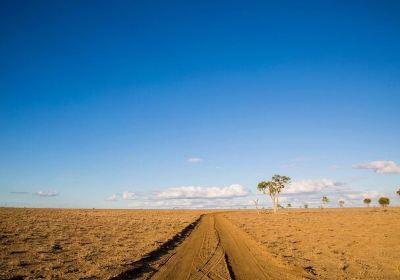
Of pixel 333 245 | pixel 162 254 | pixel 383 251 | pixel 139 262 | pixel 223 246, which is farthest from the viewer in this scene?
pixel 333 245

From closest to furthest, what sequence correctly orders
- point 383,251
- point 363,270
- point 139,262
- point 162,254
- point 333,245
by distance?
1. point 363,270
2. point 139,262
3. point 162,254
4. point 383,251
5. point 333,245

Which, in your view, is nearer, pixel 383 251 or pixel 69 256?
pixel 69 256

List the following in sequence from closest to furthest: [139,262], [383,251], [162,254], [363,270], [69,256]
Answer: [363,270], [139,262], [69,256], [162,254], [383,251]

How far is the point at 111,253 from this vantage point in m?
21.5

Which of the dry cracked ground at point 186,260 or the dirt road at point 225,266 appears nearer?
the dirt road at point 225,266

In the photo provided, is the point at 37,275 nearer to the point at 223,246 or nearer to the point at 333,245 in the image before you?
the point at 223,246

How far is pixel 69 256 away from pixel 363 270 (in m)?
16.9

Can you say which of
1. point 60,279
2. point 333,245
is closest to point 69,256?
point 60,279

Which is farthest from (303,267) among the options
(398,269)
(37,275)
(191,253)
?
(37,275)

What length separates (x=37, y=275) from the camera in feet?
50.0

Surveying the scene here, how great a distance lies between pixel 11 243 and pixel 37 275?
10880 mm

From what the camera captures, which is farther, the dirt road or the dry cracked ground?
the dry cracked ground

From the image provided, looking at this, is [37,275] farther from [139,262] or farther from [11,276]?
[139,262]

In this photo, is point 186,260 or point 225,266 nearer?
point 225,266
